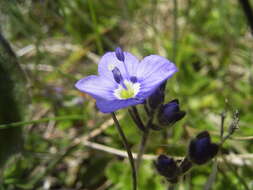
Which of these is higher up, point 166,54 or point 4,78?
point 4,78

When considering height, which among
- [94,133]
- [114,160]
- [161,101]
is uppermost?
[161,101]

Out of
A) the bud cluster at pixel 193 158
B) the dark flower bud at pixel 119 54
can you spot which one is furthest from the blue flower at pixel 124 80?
the bud cluster at pixel 193 158

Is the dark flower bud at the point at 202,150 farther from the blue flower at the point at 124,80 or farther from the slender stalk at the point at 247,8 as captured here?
the slender stalk at the point at 247,8

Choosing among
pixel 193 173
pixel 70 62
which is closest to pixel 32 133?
pixel 70 62

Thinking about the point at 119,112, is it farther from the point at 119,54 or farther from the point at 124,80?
the point at 119,54

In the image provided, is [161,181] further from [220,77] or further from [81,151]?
[220,77]

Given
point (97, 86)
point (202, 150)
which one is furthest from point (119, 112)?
point (202, 150)
